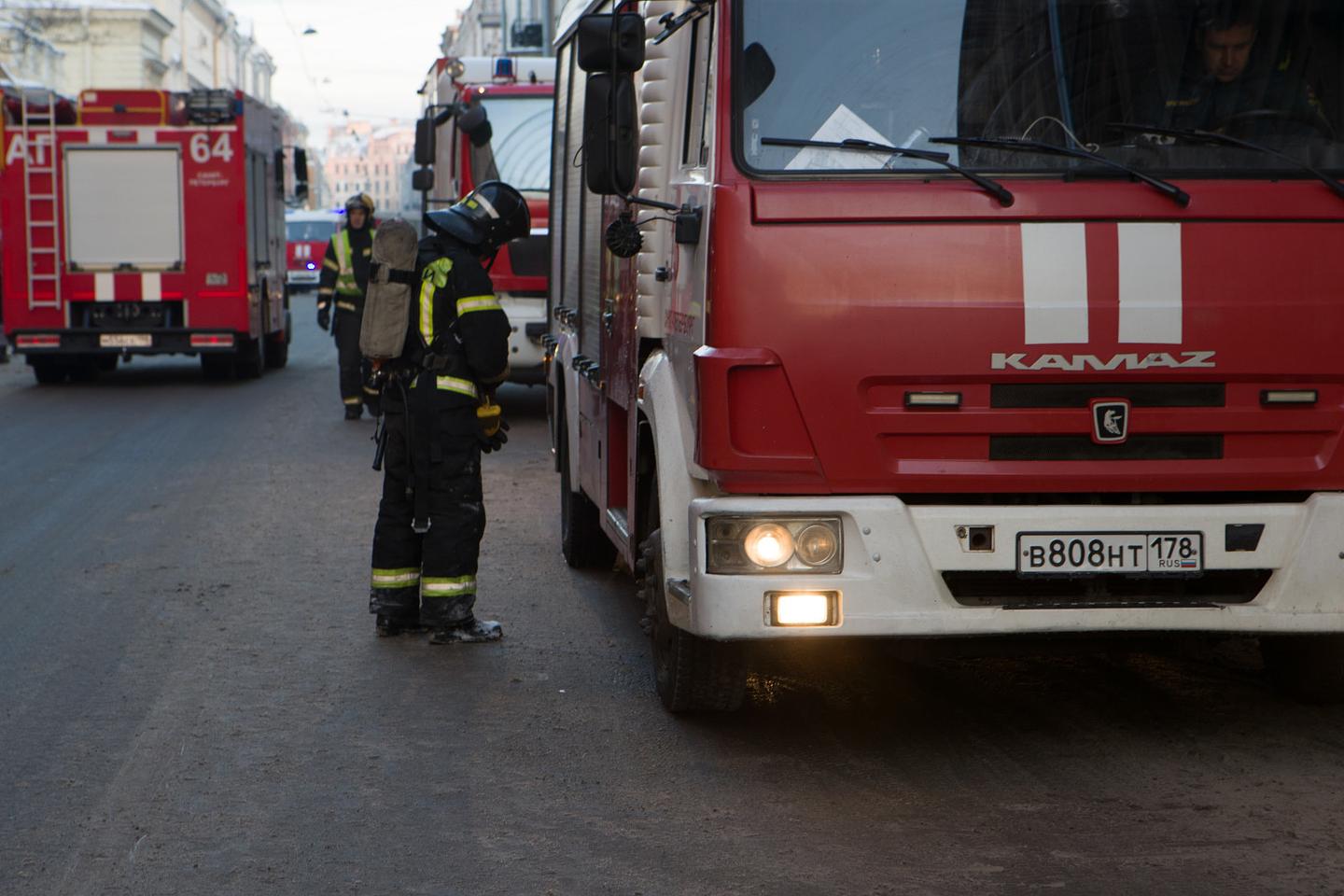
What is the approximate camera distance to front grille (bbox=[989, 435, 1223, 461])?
17.0 feet

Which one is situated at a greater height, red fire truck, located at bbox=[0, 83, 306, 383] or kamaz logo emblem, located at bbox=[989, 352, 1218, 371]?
red fire truck, located at bbox=[0, 83, 306, 383]

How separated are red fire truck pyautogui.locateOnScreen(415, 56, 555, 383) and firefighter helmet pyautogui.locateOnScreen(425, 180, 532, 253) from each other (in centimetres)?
797

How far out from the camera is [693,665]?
5805 mm

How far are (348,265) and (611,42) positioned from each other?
10437 mm

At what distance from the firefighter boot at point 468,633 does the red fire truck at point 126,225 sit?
13.4m

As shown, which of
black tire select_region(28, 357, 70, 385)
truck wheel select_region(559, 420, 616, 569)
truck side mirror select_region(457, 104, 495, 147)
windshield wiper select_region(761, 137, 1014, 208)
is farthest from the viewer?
black tire select_region(28, 357, 70, 385)

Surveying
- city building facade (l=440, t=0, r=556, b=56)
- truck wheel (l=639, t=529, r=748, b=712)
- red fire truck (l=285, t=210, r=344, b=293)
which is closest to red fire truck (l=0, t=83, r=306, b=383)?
city building facade (l=440, t=0, r=556, b=56)

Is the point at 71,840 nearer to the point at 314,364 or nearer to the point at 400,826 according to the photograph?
the point at 400,826

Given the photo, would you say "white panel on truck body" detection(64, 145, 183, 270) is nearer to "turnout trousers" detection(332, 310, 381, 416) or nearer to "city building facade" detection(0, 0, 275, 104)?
"turnout trousers" detection(332, 310, 381, 416)

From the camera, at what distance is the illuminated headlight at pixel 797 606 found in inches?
203

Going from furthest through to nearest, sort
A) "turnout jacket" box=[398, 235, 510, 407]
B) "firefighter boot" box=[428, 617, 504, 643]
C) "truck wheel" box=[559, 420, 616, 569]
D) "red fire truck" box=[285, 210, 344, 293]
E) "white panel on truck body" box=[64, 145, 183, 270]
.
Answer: "red fire truck" box=[285, 210, 344, 293], "white panel on truck body" box=[64, 145, 183, 270], "truck wheel" box=[559, 420, 616, 569], "firefighter boot" box=[428, 617, 504, 643], "turnout jacket" box=[398, 235, 510, 407]

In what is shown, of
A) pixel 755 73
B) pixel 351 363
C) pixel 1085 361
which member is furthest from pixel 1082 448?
pixel 351 363

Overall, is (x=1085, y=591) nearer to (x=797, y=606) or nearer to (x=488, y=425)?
(x=797, y=606)

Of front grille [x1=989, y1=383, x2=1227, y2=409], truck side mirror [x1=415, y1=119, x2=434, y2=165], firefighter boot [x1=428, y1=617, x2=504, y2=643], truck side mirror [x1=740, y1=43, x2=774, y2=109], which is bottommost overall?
firefighter boot [x1=428, y1=617, x2=504, y2=643]
